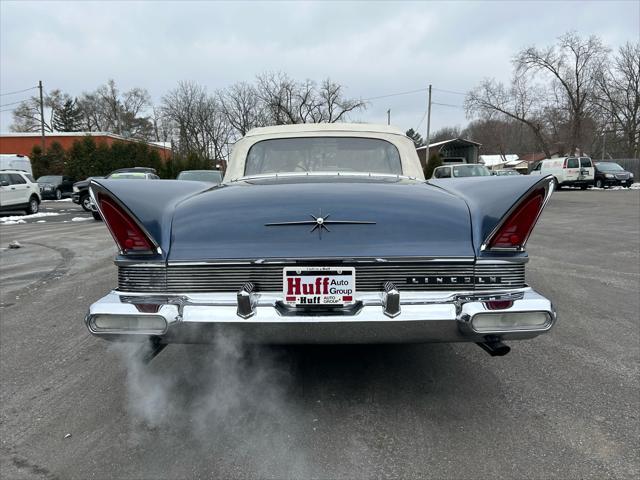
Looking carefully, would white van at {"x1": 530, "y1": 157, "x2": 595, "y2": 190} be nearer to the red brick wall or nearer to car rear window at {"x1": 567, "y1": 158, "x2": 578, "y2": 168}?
car rear window at {"x1": 567, "y1": 158, "x2": 578, "y2": 168}

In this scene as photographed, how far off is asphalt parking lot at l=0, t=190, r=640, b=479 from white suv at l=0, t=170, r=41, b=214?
14.3 metres

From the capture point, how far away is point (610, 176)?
2636cm

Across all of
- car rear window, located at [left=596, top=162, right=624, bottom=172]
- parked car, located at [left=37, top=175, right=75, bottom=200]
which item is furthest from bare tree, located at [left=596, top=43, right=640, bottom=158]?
parked car, located at [left=37, top=175, right=75, bottom=200]

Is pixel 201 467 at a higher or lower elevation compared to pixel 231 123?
lower

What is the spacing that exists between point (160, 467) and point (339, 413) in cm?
94

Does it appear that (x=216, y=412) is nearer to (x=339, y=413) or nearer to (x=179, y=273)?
(x=339, y=413)

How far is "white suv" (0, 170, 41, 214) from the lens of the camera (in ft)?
51.7

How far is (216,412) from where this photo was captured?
2.50 m

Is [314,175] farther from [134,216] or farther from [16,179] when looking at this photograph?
[16,179]

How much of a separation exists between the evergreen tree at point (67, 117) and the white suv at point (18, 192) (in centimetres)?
5167

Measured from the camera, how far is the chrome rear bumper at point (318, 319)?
6.93 feet

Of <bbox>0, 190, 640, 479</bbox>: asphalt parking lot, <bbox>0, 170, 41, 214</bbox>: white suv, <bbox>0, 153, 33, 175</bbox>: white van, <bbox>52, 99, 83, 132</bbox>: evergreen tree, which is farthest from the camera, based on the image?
<bbox>52, 99, 83, 132</bbox>: evergreen tree

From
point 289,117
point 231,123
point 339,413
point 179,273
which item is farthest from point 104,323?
point 231,123

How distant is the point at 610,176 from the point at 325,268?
1167 inches
